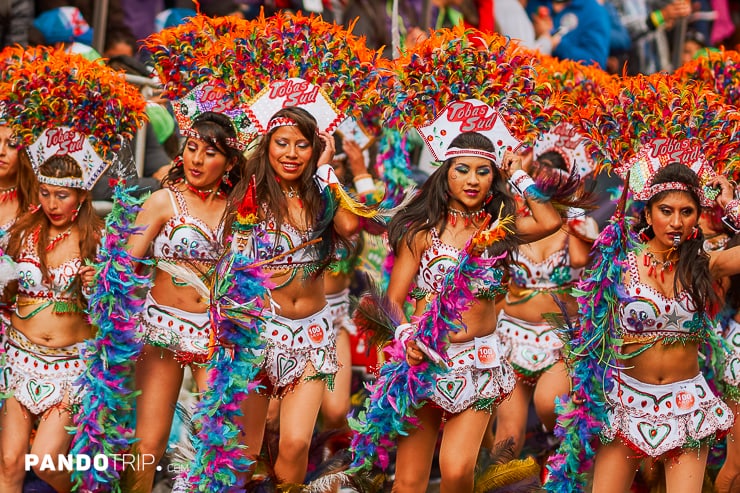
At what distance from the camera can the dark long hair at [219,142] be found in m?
6.82

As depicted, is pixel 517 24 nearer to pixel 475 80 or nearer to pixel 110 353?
pixel 475 80

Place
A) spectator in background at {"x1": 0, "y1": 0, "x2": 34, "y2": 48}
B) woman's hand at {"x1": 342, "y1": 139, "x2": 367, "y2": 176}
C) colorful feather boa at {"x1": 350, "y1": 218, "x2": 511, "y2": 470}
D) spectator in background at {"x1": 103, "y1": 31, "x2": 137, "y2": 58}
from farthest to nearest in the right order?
spectator in background at {"x1": 103, "y1": 31, "x2": 137, "y2": 58}
spectator in background at {"x1": 0, "y1": 0, "x2": 34, "y2": 48}
woman's hand at {"x1": 342, "y1": 139, "x2": 367, "y2": 176}
colorful feather boa at {"x1": 350, "y1": 218, "x2": 511, "y2": 470}

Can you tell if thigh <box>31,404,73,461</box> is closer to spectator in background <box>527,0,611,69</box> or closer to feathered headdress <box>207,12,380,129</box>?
feathered headdress <box>207,12,380,129</box>

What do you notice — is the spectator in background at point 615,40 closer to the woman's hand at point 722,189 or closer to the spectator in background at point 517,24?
the spectator in background at point 517,24

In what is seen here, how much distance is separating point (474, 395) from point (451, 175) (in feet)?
3.59

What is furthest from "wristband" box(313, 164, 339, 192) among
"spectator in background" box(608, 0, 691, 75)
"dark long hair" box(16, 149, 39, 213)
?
"spectator in background" box(608, 0, 691, 75)

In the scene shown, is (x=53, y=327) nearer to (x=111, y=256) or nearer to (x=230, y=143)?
(x=111, y=256)

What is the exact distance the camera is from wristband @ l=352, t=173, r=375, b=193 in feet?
26.5

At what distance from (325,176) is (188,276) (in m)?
0.85

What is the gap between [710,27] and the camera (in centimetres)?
1295

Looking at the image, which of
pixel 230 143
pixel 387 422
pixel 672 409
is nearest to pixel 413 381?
pixel 387 422

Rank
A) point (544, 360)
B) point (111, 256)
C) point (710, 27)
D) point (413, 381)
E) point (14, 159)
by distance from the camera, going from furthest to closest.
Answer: point (710, 27), point (544, 360), point (14, 159), point (111, 256), point (413, 381)

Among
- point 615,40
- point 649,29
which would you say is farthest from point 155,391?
point 649,29

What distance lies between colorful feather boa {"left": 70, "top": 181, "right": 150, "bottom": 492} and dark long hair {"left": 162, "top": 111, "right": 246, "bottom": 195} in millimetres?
379
